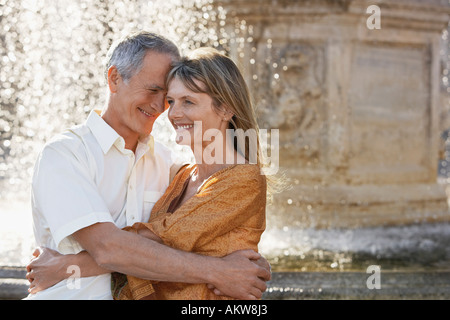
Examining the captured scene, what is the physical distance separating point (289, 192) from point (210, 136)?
130 inches

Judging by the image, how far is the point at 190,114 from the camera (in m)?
2.06

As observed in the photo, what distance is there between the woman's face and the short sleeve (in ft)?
1.30

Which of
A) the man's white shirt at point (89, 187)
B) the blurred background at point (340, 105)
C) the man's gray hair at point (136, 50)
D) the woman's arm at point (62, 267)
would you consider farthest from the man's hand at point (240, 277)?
the blurred background at point (340, 105)

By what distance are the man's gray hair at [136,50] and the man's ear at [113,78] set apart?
0.7 inches

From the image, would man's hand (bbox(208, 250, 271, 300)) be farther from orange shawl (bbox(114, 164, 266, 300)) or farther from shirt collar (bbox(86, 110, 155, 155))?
shirt collar (bbox(86, 110, 155, 155))

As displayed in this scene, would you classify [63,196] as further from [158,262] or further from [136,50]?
[136,50]

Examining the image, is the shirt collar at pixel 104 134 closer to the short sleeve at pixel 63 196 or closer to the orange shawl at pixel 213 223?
the short sleeve at pixel 63 196

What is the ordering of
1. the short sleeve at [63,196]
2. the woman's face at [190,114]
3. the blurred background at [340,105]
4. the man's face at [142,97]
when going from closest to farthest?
the short sleeve at [63,196] → the woman's face at [190,114] → the man's face at [142,97] → the blurred background at [340,105]

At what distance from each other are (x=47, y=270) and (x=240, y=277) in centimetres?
67

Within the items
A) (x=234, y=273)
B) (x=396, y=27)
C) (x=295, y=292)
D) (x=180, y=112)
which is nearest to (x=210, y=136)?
(x=180, y=112)

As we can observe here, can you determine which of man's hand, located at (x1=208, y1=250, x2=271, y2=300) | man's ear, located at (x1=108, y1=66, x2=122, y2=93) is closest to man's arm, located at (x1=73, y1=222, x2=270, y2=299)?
man's hand, located at (x1=208, y1=250, x2=271, y2=300)

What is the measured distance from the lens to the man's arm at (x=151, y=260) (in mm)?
1857

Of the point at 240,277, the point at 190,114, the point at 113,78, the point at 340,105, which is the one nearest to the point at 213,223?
the point at 240,277

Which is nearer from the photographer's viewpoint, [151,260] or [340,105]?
[151,260]
